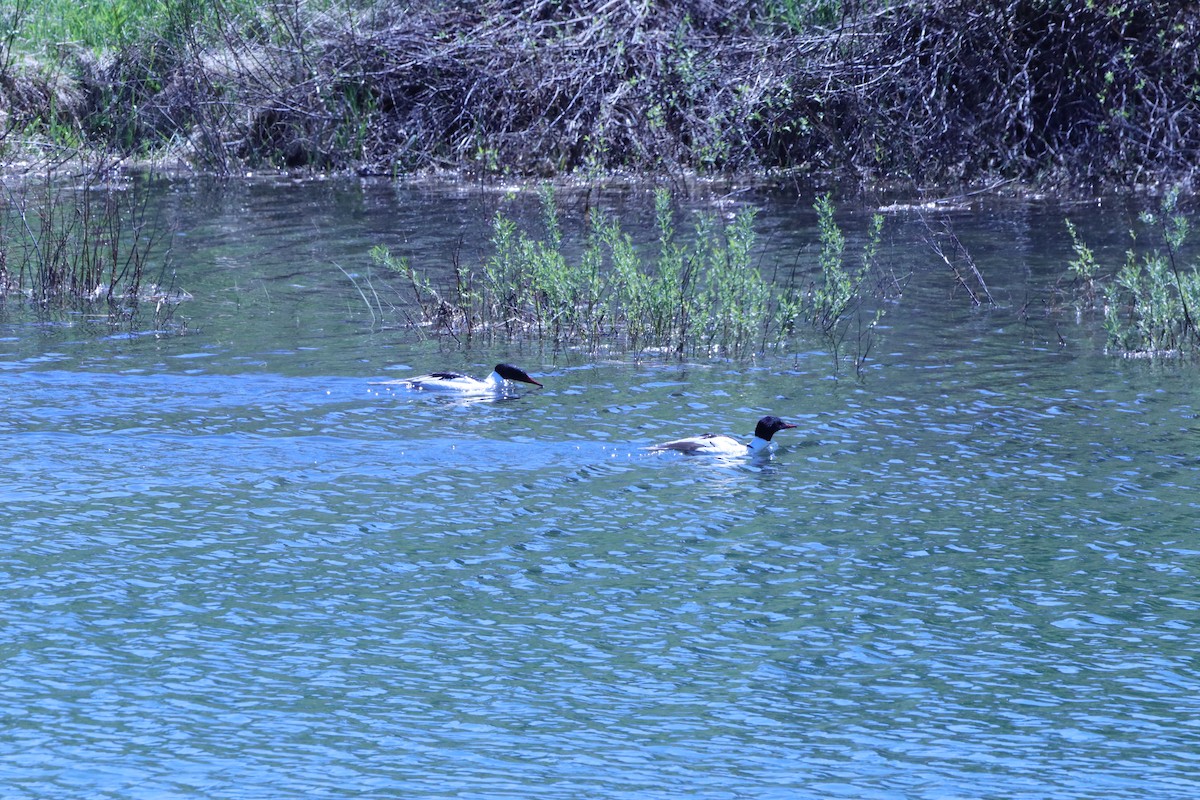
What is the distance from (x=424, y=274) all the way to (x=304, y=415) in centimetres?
526

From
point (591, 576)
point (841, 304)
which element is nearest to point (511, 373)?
point (841, 304)

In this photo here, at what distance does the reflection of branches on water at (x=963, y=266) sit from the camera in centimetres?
1574

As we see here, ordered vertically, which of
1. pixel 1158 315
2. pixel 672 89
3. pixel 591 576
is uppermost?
pixel 672 89

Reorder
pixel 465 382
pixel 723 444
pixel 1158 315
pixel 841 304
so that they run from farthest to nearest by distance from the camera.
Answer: pixel 841 304 < pixel 1158 315 < pixel 465 382 < pixel 723 444

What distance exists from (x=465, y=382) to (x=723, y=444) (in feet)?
8.40

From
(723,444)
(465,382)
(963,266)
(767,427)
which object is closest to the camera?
(723,444)

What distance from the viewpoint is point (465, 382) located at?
40.3 ft

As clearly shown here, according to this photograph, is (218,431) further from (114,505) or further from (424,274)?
(424,274)

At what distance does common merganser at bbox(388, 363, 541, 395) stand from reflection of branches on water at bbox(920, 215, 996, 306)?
4622mm

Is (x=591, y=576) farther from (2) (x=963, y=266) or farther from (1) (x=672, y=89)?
(1) (x=672, y=89)

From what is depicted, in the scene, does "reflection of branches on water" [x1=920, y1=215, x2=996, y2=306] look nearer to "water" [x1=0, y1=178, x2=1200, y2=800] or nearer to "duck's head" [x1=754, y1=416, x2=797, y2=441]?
"water" [x1=0, y1=178, x2=1200, y2=800]

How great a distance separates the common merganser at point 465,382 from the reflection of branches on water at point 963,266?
4.62 meters

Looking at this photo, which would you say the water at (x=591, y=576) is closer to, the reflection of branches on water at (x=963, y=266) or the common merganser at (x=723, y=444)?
the common merganser at (x=723, y=444)

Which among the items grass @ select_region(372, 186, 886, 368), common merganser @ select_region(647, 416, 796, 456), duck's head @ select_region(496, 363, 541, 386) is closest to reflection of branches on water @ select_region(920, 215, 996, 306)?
grass @ select_region(372, 186, 886, 368)
